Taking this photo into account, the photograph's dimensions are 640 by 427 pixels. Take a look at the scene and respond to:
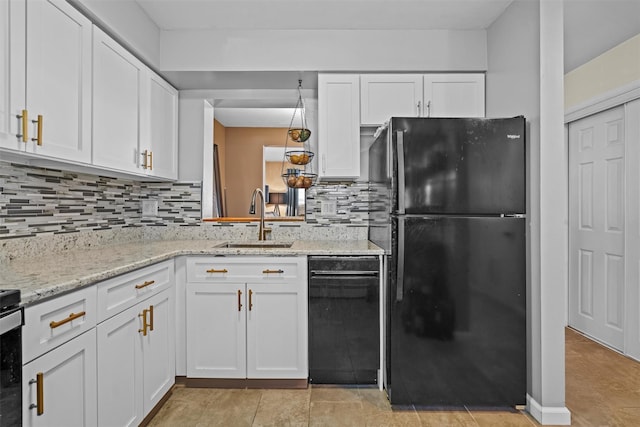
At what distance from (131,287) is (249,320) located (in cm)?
81

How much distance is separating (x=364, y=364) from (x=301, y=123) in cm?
199

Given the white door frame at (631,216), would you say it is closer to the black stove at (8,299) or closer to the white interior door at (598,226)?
the white interior door at (598,226)

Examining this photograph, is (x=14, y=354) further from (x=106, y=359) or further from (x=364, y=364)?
(x=364, y=364)

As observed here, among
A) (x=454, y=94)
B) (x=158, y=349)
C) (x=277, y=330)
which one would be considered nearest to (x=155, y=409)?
(x=158, y=349)

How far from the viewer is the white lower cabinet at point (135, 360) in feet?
5.25

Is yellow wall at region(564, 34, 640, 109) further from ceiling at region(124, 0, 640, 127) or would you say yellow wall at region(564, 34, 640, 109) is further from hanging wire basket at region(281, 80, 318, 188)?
hanging wire basket at region(281, 80, 318, 188)

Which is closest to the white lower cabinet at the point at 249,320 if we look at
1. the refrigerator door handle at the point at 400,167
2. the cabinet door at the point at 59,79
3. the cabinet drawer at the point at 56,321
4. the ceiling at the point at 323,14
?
the refrigerator door handle at the point at 400,167

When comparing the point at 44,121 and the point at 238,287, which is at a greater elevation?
the point at 44,121

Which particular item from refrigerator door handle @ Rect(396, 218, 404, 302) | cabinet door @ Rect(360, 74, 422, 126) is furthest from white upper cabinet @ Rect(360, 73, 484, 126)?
refrigerator door handle @ Rect(396, 218, 404, 302)

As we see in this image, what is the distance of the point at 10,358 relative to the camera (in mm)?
1045

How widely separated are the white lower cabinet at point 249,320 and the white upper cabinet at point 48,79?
1.05m

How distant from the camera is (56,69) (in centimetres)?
168

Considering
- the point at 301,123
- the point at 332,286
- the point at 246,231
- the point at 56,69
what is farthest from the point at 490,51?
the point at 56,69

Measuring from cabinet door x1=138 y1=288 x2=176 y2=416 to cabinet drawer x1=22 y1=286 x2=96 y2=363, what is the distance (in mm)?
472
